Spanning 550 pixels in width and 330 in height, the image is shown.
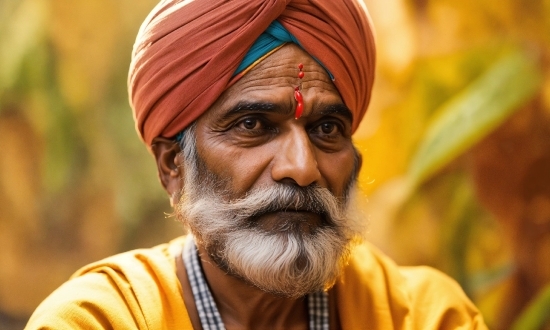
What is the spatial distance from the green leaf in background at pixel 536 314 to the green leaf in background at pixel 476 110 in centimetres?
71

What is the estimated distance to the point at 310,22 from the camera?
1997 mm

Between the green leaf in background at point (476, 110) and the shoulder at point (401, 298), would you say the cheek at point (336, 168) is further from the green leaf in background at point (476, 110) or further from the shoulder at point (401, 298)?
the green leaf in background at point (476, 110)

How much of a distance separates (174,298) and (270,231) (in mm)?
392

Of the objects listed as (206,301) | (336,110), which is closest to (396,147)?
(336,110)

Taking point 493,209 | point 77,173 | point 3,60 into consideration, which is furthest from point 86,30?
point 493,209

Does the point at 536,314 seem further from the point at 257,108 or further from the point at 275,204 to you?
the point at 257,108

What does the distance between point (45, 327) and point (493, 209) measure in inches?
76.2

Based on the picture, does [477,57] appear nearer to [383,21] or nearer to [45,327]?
[383,21]

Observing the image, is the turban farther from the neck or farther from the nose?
the neck

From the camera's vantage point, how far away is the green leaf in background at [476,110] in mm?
2896

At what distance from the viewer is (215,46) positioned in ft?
6.46

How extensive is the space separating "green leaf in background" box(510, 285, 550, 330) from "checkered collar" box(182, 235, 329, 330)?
3.71 feet

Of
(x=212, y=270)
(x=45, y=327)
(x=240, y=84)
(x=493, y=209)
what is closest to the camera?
(x=45, y=327)

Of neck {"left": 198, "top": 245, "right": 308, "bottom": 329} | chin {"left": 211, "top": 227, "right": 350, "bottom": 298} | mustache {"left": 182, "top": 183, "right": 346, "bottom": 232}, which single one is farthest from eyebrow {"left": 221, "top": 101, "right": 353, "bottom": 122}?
neck {"left": 198, "top": 245, "right": 308, "bottom": 329}
